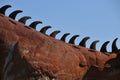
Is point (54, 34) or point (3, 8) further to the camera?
point (54, 34)

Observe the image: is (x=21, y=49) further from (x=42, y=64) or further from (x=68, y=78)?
(x=68, y=78)

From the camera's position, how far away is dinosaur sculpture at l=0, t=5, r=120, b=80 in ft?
49.2

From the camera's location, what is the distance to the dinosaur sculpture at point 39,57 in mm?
14992

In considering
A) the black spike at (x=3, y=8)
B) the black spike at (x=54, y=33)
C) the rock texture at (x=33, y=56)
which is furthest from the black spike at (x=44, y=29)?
the black spike at (x=3, y=8)

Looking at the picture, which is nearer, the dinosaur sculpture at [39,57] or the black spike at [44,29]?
the dinosaur sculpture at [39,57]

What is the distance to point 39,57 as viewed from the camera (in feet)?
50.4

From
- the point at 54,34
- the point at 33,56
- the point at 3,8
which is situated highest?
the point at 3,8

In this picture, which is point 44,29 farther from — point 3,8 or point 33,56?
point 33,56

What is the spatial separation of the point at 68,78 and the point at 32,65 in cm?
219

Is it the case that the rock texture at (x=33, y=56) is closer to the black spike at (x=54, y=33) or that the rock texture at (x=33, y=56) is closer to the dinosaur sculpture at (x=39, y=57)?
the dinosaur sculpture at (x=39, y=57)

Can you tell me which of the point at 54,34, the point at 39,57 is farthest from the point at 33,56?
the point at 54,34

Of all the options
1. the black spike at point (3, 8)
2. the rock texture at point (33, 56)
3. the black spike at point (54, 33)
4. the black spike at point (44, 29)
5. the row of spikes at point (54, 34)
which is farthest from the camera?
the black spike at point (54, 33)

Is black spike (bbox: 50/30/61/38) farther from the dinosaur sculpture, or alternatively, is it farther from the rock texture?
the rock texture

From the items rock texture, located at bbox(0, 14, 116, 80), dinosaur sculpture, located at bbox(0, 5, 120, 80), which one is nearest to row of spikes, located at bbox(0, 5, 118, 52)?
dinosaur sculpture, located at bbox(0, 5, 120, 80)
